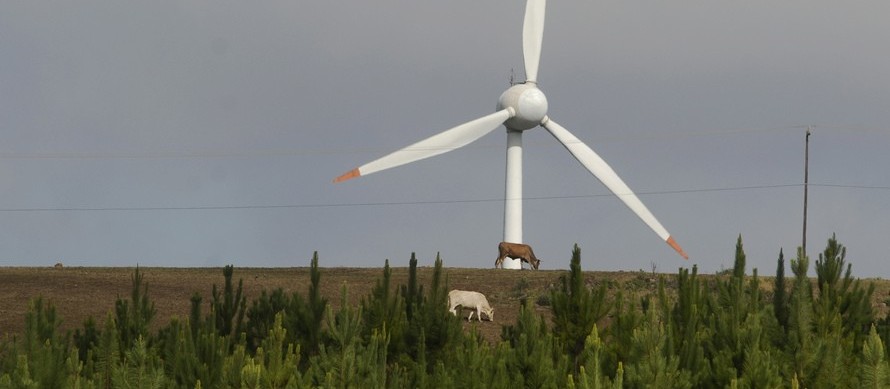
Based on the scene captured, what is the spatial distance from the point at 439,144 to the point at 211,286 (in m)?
17.7

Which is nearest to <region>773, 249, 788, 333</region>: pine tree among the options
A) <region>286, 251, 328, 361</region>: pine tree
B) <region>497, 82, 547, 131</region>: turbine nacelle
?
<region>286, 251, 328, 361</region>: pine tree

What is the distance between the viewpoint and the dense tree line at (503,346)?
17219 millimetres

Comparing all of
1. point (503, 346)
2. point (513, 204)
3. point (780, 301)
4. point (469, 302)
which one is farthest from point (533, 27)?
point (503, 346)

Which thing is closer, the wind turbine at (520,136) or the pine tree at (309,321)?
the pine tree at (309,321)

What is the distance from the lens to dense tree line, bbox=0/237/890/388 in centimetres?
1722

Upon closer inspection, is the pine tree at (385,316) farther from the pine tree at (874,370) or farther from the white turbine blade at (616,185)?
the white turbine blade at (616,185)

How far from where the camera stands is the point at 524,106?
68562 millimetres

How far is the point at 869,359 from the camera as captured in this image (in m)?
14.9

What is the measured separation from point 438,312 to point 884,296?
26.2 meters

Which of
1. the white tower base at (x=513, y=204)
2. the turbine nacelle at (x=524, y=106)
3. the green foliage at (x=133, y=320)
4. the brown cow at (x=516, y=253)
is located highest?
the turbine nacelle at (x=524, y=106)

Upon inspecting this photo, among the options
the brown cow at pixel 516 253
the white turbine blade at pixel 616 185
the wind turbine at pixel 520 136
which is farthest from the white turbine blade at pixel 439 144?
the brown cow at pixel 516 253

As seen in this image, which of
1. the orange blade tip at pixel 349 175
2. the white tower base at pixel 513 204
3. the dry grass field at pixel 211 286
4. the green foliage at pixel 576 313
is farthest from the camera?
the white tower base at pixel 513 204

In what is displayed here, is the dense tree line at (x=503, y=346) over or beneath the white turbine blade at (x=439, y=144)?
beneath

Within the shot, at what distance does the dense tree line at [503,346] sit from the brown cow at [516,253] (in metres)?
36.6
